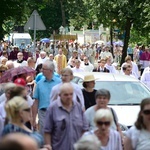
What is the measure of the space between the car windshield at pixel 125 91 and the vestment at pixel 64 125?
468 centimetres

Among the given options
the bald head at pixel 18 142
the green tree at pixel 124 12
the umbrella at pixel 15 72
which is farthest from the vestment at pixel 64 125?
the green tree at pixel 124 12

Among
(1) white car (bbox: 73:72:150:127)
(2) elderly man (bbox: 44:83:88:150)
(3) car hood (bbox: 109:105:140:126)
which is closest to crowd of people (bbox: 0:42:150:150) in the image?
(2) elderly man (bbox: 44:83:88:150)

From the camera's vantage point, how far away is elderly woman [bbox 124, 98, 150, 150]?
5.86 metres

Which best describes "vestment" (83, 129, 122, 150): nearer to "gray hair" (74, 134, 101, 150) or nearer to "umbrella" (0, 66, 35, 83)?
"gray hair" (74, 134, 101, 150)

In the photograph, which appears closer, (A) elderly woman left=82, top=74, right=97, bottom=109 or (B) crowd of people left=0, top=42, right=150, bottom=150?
(B) crowd of people left=0, top=42, right=150, bottom=150

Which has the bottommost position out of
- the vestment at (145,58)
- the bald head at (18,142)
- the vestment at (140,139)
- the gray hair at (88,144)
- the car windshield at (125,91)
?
the vestment at (145,58)

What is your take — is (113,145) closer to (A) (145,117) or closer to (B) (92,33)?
(A) (145,117)

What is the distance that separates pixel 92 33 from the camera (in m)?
68.7

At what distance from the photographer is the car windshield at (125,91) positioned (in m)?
12.0

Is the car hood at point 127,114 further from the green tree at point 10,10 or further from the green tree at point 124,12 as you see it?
the green tree at point 124,12

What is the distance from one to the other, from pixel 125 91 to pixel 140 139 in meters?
6.44

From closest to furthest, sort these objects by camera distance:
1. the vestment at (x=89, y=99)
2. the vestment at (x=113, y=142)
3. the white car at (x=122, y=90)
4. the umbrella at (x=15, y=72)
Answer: the vestment at (x=113, y=142) → the vestment at (x=89, y=99) → the umbrella at (x=15, y=72) → the white car at (x=122, y=90)

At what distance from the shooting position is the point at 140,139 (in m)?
5.87

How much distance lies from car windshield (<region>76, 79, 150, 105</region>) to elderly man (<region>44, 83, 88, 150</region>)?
469 cm
